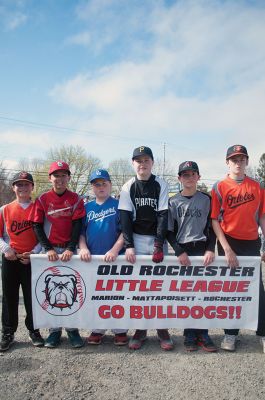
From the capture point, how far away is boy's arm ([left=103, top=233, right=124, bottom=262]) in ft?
11.8

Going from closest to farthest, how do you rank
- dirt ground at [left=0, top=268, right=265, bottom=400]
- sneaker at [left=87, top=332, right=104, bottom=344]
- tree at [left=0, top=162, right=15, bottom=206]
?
dirt ground at [left=0, top=268, right=265, bottom=400] < sneaker at [left=87, top=332, right=104, bottom=344] < tree at [left=0, top=162, right=15, bottom=206]

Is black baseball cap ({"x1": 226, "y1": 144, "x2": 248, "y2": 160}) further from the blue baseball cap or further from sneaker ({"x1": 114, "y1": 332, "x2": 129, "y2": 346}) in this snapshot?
sneaker ({"x1": 114, "y1": 332, "x2": 129, "y2": 346})

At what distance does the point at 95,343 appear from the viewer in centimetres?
374

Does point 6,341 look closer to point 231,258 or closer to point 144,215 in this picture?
point 144,215

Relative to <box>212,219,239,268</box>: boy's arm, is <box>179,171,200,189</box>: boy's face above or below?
above

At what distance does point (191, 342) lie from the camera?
3684 millimetres

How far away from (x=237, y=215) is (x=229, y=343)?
5.15 feet

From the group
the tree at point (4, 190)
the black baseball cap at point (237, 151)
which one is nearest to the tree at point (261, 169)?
the tree at point (4, 190)

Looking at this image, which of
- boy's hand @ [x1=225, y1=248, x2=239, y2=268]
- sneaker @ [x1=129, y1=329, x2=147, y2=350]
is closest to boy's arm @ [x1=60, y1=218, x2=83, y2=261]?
sneaker @ [x1=129, y1=329, x2=147, y2=350]

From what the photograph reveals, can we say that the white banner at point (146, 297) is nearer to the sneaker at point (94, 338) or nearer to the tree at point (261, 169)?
the sneaker at point (94, 338)

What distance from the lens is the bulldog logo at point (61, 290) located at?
147 inches

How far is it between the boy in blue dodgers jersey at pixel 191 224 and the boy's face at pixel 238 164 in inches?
18.2

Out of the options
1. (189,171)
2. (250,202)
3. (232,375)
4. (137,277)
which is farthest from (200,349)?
(189,171)

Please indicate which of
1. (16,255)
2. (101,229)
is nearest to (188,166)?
(101,229)
